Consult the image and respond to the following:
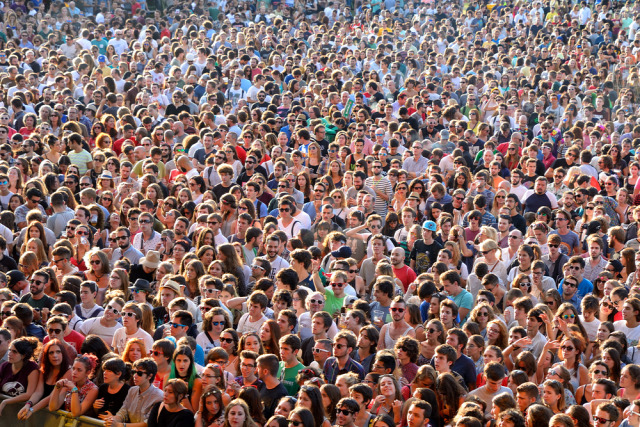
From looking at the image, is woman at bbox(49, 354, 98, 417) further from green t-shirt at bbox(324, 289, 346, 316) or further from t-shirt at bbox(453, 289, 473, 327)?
t-shirt at bbox(453, 289, 473, 327)

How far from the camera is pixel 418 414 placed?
7.90 meters

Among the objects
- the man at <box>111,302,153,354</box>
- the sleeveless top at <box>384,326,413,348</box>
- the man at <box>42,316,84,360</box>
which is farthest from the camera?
the sleeveless top at <box>384,326,413,348</box>

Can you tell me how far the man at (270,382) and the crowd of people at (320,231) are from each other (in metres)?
0.02

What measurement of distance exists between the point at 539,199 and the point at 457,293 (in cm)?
367

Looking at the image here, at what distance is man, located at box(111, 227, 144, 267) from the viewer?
12.2m

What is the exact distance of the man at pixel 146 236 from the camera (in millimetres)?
12719

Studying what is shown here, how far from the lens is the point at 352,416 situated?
25.8ft

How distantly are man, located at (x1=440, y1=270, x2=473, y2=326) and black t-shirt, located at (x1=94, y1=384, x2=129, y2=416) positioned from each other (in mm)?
3828

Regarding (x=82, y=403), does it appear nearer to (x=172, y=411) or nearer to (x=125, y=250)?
(x=172, y=411)

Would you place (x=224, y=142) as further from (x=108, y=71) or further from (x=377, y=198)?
(x=108, y=71)

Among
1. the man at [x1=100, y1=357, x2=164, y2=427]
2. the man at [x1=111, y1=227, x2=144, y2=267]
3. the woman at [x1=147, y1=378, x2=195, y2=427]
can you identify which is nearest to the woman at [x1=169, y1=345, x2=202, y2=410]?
the man at [x1=100, y1=357, x2=164, y2=427]

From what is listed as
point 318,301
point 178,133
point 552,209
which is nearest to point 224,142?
point 178,133

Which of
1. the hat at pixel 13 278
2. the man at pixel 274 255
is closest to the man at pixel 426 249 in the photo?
the man at pixel 274 255

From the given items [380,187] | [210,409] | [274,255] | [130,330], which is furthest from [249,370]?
[380,187]
